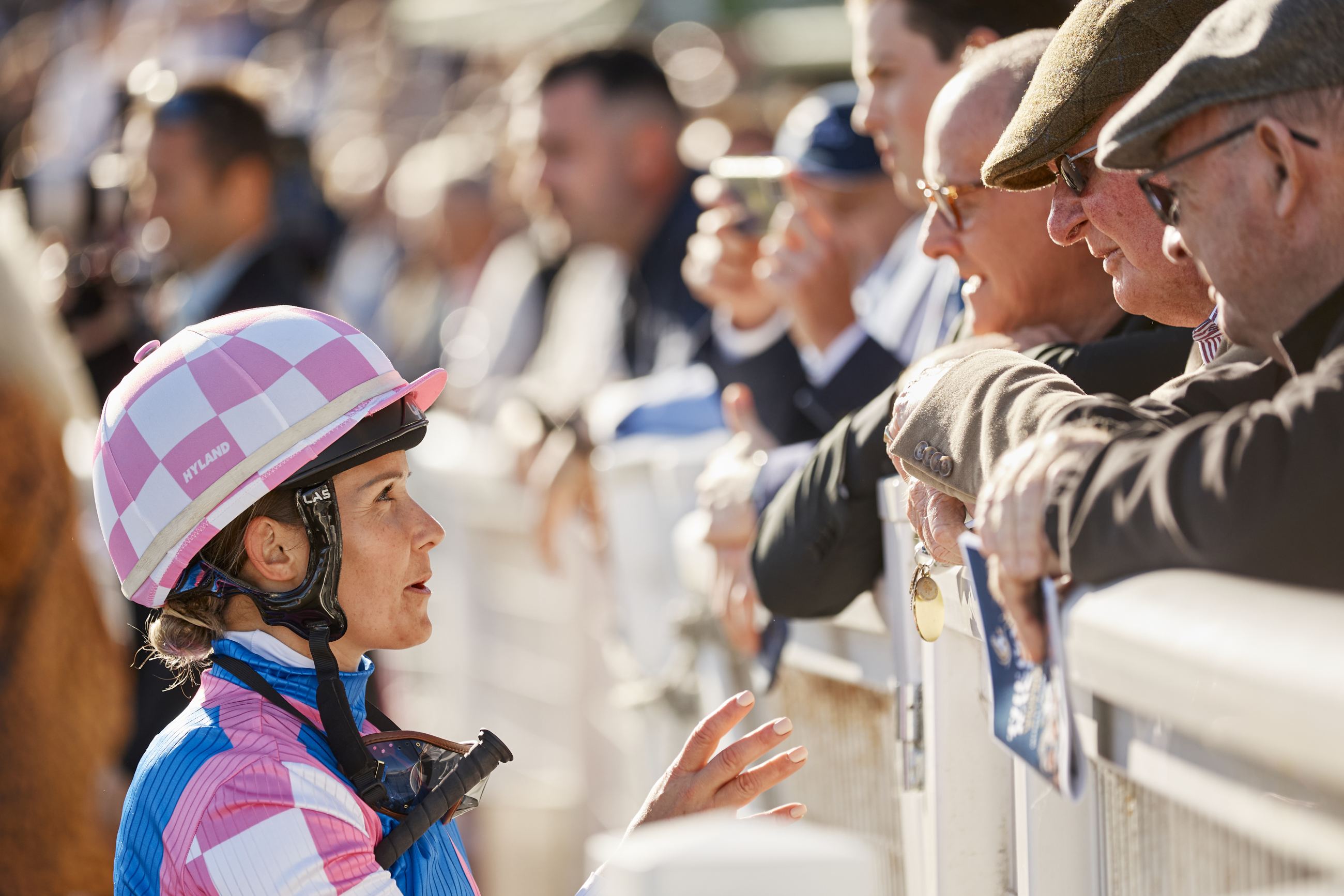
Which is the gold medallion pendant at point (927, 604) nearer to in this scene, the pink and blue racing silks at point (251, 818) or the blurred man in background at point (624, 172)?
the pink and blue racing silks at point (251, 818)

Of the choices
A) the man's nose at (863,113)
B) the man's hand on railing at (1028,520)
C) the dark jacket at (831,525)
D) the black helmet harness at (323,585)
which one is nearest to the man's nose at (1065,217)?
the dark jacket at (831,525)

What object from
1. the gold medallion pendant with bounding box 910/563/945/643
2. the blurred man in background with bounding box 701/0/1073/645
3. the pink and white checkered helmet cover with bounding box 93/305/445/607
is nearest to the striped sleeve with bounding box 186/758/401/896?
the pink and white checkered helmet cover with bounding box 93/305/445/607

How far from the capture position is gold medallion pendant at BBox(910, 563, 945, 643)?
1935mm

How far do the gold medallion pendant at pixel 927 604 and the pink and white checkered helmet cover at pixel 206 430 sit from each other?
2.64 feet

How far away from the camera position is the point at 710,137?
737 centimetres

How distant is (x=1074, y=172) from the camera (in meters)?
1.84

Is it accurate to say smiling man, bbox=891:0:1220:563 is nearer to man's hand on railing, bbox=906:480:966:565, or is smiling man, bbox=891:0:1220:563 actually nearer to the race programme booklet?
man's hand on railing, bbox=906:480:966:565

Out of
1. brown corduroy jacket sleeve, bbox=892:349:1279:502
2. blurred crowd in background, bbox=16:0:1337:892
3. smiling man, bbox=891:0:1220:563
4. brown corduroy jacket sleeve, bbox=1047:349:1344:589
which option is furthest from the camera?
blurred crowd in background, bbox=16:0:1337:892

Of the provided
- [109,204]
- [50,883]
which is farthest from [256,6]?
[50,883]

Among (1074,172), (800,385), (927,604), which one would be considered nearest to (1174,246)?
(1074,172)

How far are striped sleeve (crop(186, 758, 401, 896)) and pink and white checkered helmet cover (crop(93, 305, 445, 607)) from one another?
371 millimetres

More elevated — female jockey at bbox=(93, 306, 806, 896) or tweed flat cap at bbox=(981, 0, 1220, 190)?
tweed flat cap at bbox=(981, 0, 1220, 190)

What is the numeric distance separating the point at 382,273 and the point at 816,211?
693cm

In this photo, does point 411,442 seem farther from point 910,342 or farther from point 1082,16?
point 910,342
